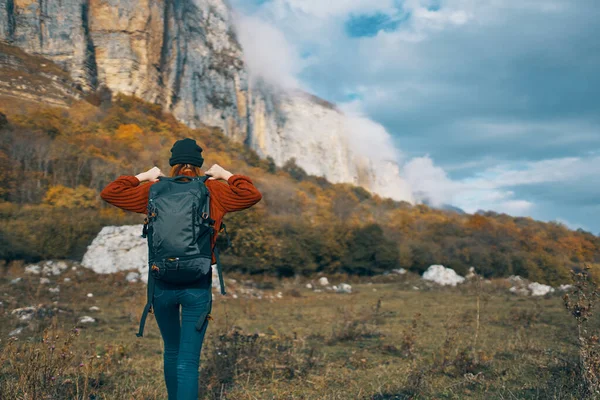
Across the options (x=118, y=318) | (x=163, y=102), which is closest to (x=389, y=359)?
(x=118, y=318)

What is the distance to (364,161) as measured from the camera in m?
110

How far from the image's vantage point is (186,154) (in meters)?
2.59

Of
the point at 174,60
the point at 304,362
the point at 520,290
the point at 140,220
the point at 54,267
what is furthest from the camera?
the point at 174,60

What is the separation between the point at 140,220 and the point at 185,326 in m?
19.9

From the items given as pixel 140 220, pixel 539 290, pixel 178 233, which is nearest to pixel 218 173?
pixel 178 233

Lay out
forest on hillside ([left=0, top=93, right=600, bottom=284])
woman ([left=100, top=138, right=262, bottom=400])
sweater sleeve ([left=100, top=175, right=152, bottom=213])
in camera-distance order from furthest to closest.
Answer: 1. forest on hillside ([left=0, top=93, right=600, bottom=284])
2. sweater sleeve ([left=100, top=175, right=152, bottom=213])
3. woman ([left=100, top=138, right=262, bottom=400])

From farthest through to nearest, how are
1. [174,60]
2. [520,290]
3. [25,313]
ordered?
1. [174,60]
2. [520,290]
3. [25,313]

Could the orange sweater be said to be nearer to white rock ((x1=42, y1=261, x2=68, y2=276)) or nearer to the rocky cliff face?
white rock ((x1=42, y1=261, x2=68, y2=276))

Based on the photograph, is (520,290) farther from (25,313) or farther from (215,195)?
(215,195)

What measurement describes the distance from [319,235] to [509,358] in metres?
23.8

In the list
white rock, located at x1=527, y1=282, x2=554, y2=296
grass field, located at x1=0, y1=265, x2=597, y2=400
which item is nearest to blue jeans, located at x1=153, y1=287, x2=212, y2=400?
grass field, located at x1=0, y1=265, x2=597, y2=400

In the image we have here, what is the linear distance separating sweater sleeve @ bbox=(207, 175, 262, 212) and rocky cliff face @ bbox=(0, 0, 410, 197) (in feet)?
174

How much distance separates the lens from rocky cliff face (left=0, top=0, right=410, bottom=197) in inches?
1871

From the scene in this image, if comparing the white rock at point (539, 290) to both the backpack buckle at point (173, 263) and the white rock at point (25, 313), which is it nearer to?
the white rock at point (25, 313)
